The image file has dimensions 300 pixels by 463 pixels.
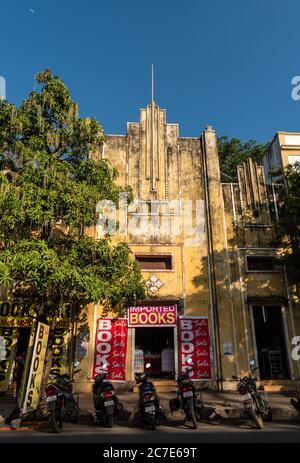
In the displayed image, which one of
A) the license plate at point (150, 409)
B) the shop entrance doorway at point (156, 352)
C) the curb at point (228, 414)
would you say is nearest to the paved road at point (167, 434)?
the license plate at point (150, 409)

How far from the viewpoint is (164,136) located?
17.5 metres

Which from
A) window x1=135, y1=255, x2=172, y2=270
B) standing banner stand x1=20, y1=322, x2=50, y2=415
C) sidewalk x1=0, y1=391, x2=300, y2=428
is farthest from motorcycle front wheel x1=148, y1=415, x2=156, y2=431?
window x1=135, y1=255, x2=172, y2=270

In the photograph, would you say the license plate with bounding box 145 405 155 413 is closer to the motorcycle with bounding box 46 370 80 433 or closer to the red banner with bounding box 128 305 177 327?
the motorcycle with bounding box 46 370 80 433

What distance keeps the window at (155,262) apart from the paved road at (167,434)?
25.7ft

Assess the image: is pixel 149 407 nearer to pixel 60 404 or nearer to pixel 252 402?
pixel 60 404

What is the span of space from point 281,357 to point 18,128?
13.5 metres

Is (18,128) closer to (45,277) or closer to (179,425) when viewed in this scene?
(45,277)

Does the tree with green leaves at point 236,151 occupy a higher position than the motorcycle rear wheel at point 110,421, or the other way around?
the tree with green leaves at point 236,151

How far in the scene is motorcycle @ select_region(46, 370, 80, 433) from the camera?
7422 millimetres

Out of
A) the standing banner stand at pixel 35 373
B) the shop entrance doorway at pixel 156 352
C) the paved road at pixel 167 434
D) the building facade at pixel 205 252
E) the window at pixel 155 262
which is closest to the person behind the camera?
the paved road at pixel 167 434

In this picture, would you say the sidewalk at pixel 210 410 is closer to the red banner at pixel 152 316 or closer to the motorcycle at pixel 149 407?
the motorcycle at pixel 149 407

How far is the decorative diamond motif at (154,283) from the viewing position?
14.9m

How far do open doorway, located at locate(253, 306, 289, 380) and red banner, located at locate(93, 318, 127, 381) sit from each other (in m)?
5.66
